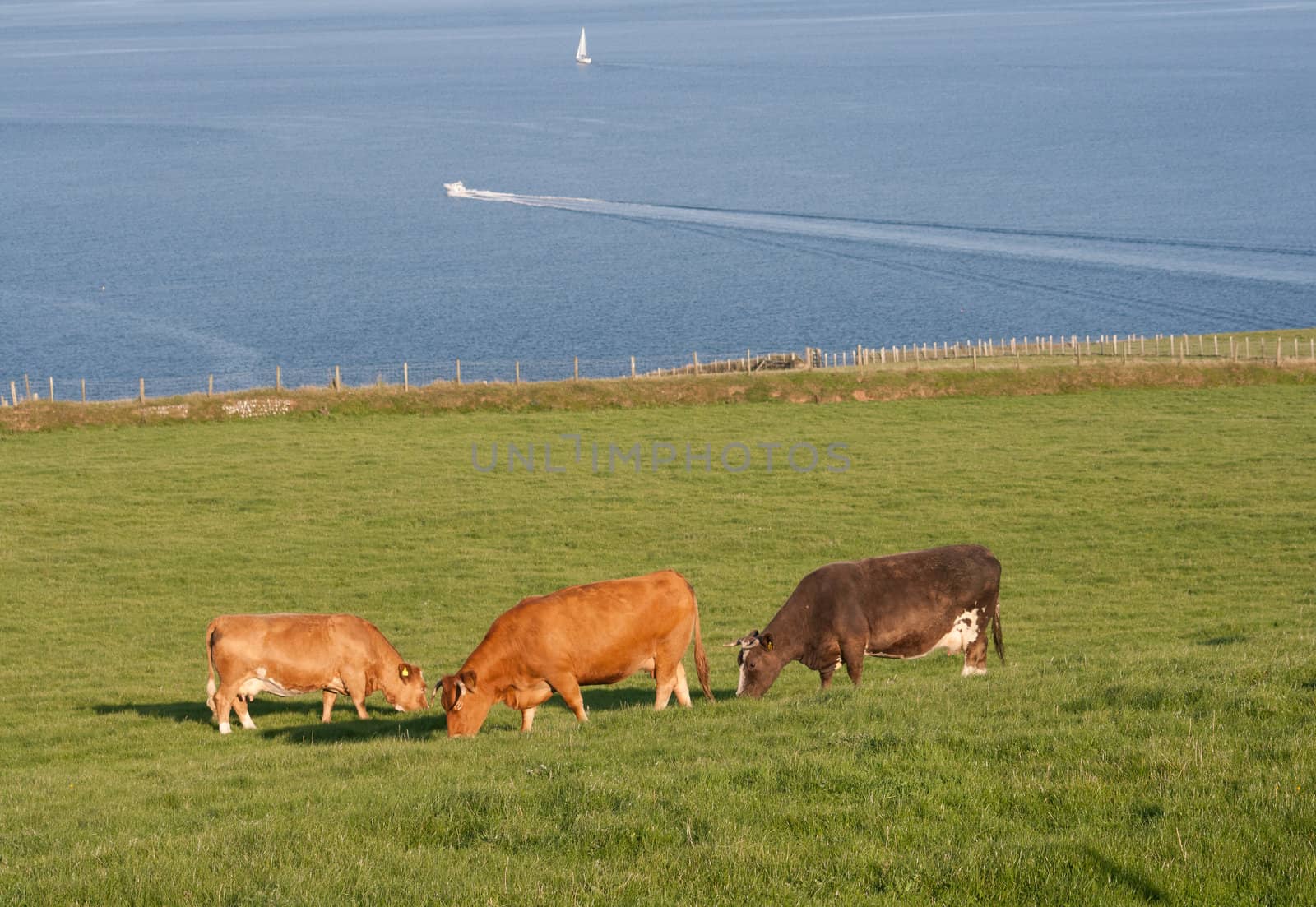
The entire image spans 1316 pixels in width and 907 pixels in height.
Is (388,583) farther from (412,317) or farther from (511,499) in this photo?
(412,317)

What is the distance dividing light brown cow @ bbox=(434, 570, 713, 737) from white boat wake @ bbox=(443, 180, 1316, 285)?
114462mm

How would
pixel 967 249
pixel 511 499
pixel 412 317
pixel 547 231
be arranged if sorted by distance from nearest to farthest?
pixel 511 499 → pixel 412 317 → pixel 967 249 → pixel 547 231

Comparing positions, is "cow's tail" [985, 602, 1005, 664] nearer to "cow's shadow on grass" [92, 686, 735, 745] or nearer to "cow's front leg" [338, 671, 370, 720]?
"cow's shadow on grass" [92, 686, 735, 745]

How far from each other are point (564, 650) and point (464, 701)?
1424 mm

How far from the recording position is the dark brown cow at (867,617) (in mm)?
18500

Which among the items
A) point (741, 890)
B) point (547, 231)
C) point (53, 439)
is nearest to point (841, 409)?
point (53, 439)

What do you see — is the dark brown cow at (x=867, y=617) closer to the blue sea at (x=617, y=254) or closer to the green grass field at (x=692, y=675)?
the green grass field at (x=692, y=675)

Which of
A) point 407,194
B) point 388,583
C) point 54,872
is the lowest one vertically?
point 388,583

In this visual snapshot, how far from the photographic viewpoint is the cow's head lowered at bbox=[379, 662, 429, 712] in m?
19.9

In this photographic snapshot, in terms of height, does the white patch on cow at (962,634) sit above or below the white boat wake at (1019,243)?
below

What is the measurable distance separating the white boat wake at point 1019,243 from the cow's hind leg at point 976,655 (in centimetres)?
11075

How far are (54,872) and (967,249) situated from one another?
12901cm

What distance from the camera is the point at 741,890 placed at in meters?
9.68

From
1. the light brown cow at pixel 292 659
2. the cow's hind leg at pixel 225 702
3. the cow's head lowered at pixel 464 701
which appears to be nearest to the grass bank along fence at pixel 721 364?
the light brown cow at pixel 292 659
